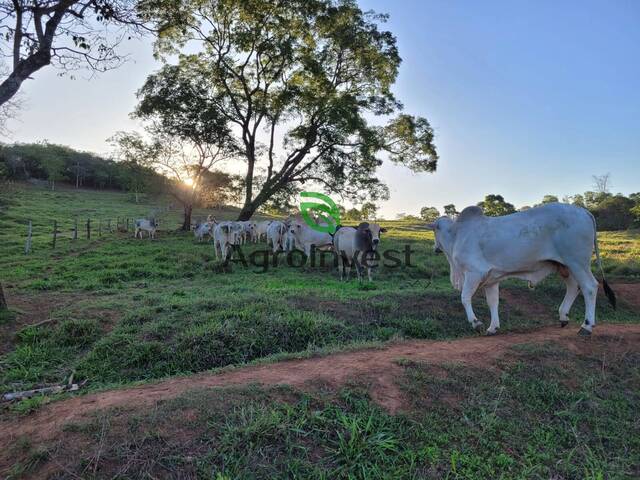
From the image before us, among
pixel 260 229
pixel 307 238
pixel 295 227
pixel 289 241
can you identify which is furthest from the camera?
pixel 260 229

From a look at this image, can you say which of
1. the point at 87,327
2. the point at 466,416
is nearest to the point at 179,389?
the point at 466,416

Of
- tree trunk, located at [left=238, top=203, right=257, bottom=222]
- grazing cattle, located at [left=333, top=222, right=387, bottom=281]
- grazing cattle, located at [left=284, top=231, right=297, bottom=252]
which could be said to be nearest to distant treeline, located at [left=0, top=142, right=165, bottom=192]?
tree trunk, located at [left=238, top=203, right=257, bottom=222]

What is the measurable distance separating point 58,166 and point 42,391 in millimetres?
53880

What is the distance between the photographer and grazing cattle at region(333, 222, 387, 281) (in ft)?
40.3

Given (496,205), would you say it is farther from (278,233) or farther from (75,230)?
(75,230)

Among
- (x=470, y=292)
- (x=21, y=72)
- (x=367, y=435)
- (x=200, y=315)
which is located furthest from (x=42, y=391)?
(x=470, y=292)

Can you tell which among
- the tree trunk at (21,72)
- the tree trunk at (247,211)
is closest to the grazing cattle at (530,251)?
the tree trunk at (21,72)

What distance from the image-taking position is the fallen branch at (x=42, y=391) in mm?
4352

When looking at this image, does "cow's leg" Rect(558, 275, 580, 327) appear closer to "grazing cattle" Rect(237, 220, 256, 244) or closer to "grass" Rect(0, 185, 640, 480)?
"grass" Rect(0, 185, 640, 480)

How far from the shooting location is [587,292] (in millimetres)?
6191

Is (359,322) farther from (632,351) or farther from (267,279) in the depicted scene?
(267,279)

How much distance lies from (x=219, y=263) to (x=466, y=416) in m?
10.9

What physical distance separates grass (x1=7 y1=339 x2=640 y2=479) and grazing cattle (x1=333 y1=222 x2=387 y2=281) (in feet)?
25.9

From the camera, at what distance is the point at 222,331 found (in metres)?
5.80
